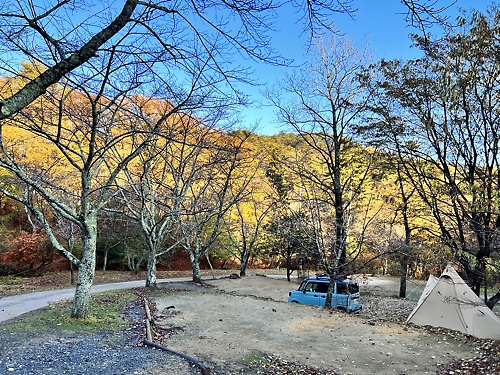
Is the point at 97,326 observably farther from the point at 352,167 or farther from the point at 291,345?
the point at 352,167

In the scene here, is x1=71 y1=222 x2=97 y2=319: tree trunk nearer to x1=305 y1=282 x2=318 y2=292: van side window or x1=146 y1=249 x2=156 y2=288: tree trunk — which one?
x1=146 y1=249 x2=156 y2=288: tree trunk

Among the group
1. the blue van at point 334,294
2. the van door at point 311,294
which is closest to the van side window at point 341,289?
the blue van at point 334,294

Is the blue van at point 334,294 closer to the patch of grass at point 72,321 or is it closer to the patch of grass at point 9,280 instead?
the patch of grass at point 72,321

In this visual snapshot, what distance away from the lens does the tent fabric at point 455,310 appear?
31.3 ft

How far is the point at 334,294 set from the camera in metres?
13.2

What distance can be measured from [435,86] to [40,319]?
12.3 meters

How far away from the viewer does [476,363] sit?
654cm

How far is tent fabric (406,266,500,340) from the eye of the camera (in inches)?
376

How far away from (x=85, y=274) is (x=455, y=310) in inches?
419

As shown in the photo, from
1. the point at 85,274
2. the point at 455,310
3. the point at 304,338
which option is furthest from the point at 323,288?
the point at 85,274

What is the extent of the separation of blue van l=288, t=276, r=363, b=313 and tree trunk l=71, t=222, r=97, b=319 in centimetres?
874

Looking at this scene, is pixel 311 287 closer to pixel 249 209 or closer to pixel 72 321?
pixel 72 321

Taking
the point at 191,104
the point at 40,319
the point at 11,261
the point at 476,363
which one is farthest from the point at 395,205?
the point at 11,261

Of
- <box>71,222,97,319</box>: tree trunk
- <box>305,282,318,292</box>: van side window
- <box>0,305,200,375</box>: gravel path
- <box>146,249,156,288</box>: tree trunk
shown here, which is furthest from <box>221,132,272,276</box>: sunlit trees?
<box>0,305,200,375</box>: gravel path
